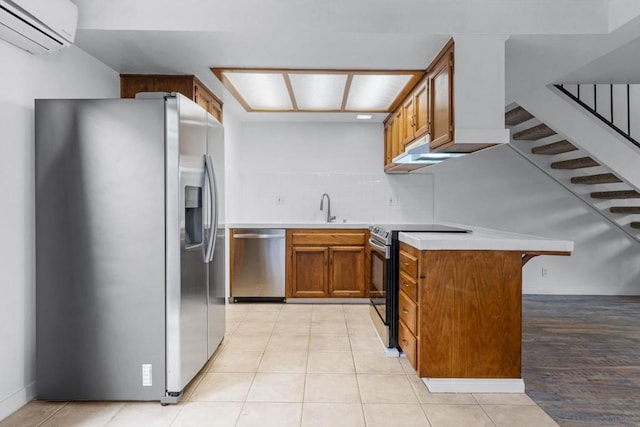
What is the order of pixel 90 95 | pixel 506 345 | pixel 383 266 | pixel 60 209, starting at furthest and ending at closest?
pixel 383 266 → pixel 90 95 → pixel 506 345 → pixel 60 209

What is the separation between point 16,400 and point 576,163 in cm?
541

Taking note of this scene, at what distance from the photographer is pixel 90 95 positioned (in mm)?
2961

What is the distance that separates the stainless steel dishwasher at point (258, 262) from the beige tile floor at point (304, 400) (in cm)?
145

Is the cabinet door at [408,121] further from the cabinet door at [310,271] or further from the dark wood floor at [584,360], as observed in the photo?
the dark wood floor at [584,360]

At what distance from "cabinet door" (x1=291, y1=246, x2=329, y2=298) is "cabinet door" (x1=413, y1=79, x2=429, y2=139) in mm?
1905

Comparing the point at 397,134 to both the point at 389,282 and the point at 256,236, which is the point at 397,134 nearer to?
the point at 389,282

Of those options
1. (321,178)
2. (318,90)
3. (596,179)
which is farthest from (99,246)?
(596,179)

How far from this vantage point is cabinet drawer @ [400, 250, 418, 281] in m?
2.69

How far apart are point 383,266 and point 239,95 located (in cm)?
209

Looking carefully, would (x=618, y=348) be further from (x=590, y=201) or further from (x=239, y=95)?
(x=239, y=95)

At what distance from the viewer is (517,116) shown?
454 centimetres

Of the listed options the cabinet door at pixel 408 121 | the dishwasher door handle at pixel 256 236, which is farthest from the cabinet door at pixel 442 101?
the dishwasher door handle at pixel 256 236

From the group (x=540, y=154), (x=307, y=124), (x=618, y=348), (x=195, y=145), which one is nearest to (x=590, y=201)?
(x=540, y=154)

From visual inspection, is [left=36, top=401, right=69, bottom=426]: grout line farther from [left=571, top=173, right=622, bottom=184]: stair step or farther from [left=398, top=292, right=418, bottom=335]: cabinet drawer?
[left=571, top=173, right=622, bottom=184]: stair step
